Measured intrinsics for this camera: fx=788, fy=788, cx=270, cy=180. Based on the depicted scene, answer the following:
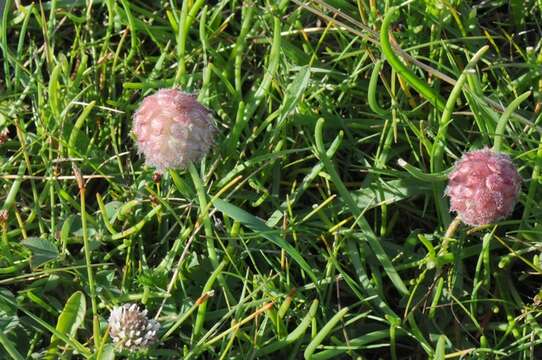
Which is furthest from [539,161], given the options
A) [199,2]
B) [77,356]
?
[77,356]

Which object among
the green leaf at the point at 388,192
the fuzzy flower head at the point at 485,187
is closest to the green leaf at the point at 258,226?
the green leaf at the point at 388,192

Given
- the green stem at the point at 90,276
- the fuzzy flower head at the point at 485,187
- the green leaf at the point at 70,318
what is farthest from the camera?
the green leaf at the point at 70,318

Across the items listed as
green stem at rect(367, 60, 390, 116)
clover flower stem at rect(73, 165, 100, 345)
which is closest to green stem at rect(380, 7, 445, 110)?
green stem at rect(367, 60, 390, 116)

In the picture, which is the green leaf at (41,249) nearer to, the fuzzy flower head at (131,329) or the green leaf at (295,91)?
the fuzzy flower head at (131,329)

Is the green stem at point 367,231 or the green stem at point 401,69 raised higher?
the green stem at point 401,69

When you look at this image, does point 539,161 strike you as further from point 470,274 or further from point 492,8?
point 492,8

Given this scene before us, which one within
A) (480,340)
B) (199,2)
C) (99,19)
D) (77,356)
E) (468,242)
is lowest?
(77,356)

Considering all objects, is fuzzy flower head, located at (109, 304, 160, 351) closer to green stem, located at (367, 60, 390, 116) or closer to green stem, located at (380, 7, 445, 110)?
green stem, located at (367, 60, 390, 116)
